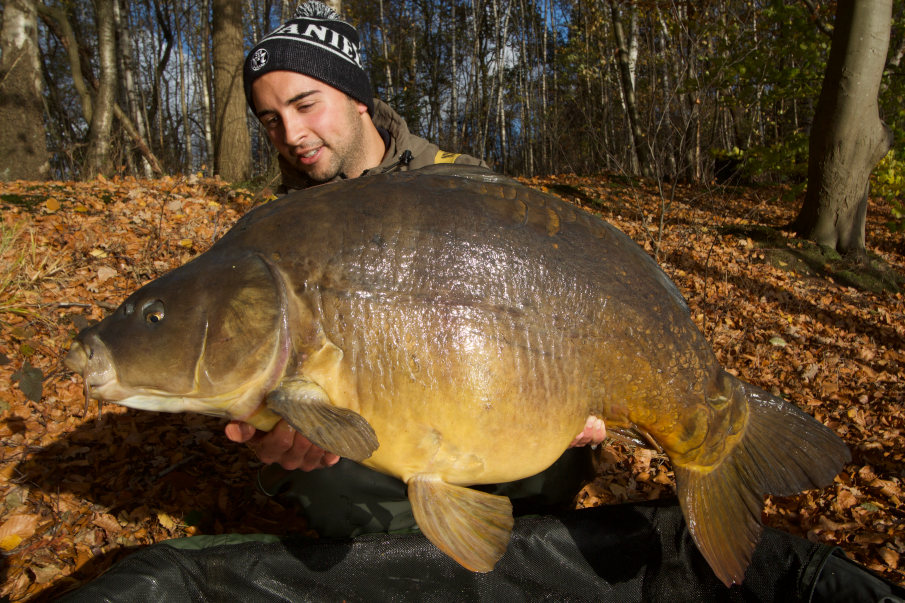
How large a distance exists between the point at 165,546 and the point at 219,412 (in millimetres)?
739

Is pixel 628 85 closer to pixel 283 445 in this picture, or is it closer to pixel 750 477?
pixel 750 477

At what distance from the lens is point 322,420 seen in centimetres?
115

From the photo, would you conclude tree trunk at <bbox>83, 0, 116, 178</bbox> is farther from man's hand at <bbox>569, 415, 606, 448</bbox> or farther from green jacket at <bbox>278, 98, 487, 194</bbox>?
man's hand at <bbox>569, 415, 606, 448</bbox>

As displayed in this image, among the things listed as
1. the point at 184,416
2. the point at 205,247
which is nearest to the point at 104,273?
the point at 205,247

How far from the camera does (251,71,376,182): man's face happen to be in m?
2.31

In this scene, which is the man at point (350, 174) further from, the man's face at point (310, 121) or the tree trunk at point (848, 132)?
the tree trunk at point (848, 132)

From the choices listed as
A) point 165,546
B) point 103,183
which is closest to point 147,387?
point 165,546

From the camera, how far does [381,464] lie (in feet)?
4.18

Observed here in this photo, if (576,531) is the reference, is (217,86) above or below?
above

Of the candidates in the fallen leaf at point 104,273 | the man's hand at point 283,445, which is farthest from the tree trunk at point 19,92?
the man's hand at point 283,445

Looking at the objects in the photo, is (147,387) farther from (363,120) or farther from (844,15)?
(844,15)

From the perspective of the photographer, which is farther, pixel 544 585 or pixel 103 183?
pixel 103 183

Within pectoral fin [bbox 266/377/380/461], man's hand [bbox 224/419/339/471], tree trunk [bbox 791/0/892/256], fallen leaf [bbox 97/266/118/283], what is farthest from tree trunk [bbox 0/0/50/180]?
tree trunk [bbox 791/0/892/256]

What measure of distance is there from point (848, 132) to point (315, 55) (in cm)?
589
